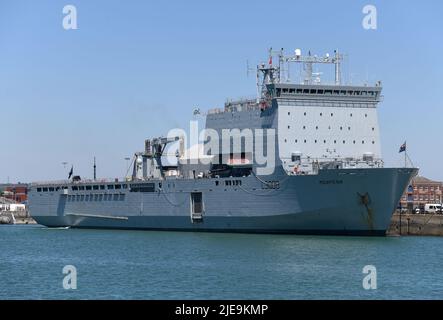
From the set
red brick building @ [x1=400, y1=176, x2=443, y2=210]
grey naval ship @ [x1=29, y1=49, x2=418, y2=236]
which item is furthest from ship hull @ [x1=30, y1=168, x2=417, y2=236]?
red brick building @ [x1=400, y1=176, x2=443, y2=210]

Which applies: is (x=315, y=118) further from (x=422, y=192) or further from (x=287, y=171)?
(x=422, y=192)

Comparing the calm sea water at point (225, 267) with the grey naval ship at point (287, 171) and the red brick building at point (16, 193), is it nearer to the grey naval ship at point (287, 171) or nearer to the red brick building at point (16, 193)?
the grey naval ship at point (287, 171)

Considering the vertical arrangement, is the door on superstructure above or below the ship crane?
below

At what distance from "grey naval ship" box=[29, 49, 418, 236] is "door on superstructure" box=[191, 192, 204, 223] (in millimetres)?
60

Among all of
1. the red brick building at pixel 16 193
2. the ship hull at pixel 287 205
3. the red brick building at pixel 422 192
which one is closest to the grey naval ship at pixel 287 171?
the ship hull at pixel 287 205

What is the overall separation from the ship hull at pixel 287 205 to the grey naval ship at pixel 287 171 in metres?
0.05

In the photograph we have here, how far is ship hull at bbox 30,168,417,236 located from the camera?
148ft

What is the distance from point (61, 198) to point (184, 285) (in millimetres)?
38229

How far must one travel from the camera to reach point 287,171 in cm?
4800

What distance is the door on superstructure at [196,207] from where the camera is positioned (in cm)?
5363

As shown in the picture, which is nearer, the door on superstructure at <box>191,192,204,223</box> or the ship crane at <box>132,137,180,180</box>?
the door on superstructure at <box>191,192,204,223</box>

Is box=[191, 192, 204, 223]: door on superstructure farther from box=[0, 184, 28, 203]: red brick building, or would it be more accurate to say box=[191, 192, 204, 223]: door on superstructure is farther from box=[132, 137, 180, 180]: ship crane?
box=[0, 184, 28, 203]: red brick building

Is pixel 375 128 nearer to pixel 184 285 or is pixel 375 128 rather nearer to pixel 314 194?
pixel 314 194
